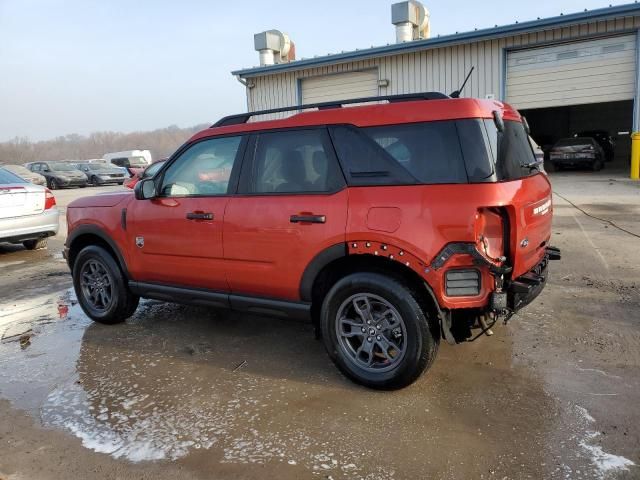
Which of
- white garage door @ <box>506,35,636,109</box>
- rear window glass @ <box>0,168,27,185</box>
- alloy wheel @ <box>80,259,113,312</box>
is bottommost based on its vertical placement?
alloy wheel @ <box>80,259,113,312</box>

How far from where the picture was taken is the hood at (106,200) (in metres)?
4.97

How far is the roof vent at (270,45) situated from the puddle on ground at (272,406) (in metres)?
20.5

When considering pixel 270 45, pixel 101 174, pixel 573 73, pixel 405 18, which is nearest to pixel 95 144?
pixel 101 174

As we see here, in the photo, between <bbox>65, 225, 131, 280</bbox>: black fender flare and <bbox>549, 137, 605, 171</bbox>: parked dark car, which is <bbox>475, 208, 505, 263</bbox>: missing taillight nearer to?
<bbox>65, 225, 131, 280</bbox>: black fender flare

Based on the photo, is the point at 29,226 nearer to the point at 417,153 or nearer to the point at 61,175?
the point at 417,153

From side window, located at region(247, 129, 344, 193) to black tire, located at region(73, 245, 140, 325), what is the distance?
184 centimetres

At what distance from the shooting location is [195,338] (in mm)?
4766

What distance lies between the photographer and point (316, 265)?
3686 mm

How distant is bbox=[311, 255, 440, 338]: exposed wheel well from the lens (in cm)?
345

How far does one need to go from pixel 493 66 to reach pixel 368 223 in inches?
677

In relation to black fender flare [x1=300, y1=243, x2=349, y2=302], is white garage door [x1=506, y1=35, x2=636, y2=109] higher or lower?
higher

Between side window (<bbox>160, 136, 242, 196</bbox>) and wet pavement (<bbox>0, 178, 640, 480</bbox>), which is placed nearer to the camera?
wet pavement (<bbox>0, 178, 640, 480</bbox>)

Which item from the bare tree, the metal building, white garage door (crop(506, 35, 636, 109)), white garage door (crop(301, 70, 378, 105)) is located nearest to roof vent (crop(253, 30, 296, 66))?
the metal building

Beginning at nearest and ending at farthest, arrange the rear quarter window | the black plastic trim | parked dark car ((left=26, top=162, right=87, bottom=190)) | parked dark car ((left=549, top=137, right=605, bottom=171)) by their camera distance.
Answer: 1. the rear quarter window
2. the black plastic trim
3. parked dark car ((left=549, top=137, right=605, bottom=171))
4. parked dark car ((left=26, top=162, right=87, bottom=190))
